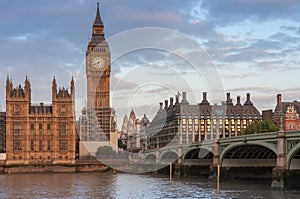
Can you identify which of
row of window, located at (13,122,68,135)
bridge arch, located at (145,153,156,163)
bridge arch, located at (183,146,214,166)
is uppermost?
row of window, located at (13,122,68,135)

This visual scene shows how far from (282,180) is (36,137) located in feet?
224

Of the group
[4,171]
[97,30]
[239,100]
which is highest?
[97,30]

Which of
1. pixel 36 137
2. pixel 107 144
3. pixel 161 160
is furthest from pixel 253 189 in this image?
pixel 107 144

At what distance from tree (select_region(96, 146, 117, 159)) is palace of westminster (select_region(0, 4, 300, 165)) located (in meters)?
4.66

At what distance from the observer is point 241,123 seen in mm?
147875

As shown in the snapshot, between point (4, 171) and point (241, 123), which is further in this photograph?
point (241, 123)

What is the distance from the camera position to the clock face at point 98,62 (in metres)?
153

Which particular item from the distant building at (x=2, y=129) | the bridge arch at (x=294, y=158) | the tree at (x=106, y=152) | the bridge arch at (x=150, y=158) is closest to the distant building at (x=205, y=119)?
the tree at (x=106, y=152)

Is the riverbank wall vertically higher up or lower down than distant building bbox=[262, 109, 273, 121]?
lower down

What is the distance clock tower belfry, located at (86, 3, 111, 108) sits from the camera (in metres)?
151

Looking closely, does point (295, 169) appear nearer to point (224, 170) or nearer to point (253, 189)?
point (253, 189)

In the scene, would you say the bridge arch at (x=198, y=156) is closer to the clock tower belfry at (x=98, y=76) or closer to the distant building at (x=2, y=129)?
the distant building at (x=2, y=129)

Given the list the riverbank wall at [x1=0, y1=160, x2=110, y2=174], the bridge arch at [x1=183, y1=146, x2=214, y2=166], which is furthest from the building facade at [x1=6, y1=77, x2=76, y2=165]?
the bridge arch at [x1=183, y1=146, x2=214, y2=166]

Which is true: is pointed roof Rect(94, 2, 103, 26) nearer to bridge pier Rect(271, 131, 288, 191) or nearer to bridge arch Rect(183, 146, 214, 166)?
bridge arch Rect(183, 146, 214, 166)
